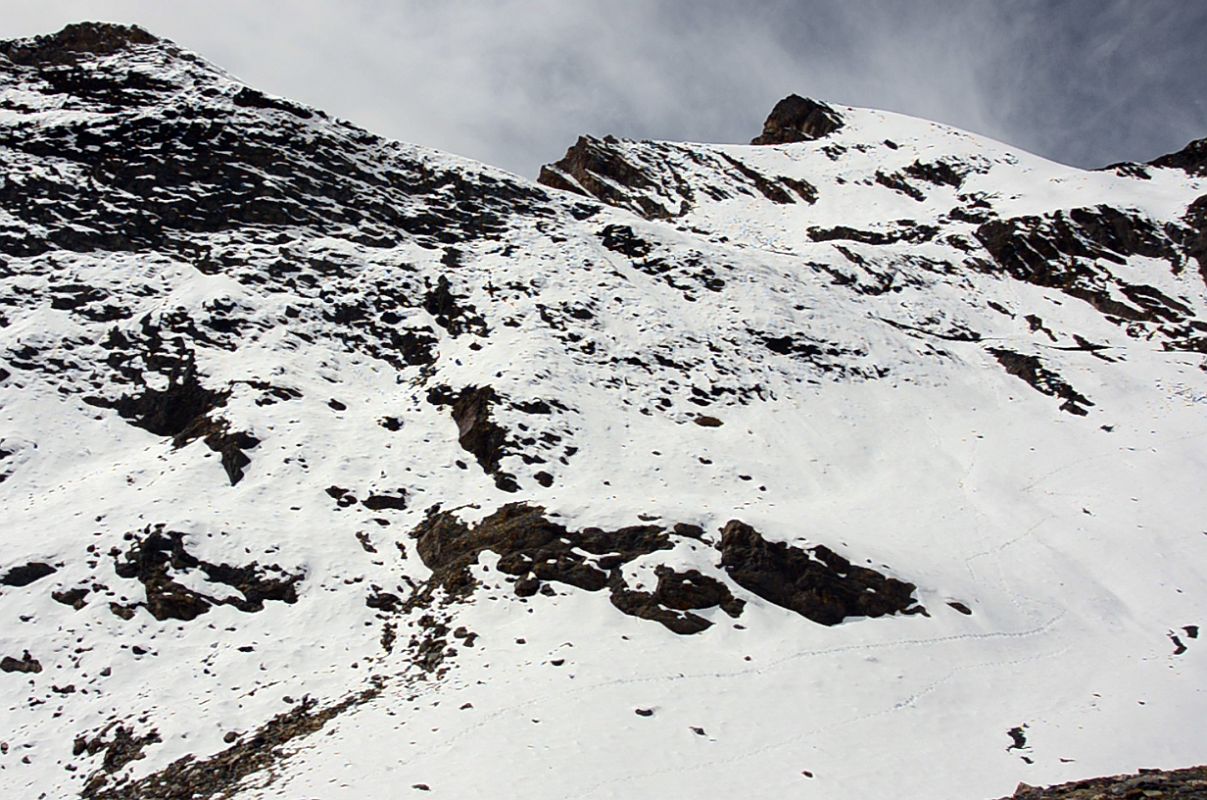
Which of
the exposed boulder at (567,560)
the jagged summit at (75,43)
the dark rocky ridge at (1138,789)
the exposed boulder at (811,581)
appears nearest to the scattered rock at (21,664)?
the exposed boulder at (567,560)

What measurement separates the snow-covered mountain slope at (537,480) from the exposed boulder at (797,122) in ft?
128

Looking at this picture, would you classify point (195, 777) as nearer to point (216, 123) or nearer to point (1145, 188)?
point (216, 123)

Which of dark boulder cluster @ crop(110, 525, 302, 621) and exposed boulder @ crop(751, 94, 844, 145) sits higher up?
exposed boulder @ crop(751, 94, 844, 145)

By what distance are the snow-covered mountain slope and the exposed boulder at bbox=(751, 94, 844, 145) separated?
3901 cm

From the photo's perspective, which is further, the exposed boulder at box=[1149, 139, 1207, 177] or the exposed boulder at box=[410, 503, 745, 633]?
the exposed boulder at box=[1149, 139, 1207, 177]

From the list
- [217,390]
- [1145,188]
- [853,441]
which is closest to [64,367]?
[217,390]

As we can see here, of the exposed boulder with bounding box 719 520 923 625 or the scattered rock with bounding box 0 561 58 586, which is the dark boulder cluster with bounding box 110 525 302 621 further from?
the exposed boulder with bounding box 719 520 923 625

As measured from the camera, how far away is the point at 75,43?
5050 cm

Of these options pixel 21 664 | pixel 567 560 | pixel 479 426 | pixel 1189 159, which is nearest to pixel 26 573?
pixel 21 664

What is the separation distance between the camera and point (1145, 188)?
58.3 m

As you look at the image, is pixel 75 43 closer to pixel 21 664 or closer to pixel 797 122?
pixel 21 664

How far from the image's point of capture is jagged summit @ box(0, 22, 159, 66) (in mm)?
49219

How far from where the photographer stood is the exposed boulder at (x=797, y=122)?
281ft

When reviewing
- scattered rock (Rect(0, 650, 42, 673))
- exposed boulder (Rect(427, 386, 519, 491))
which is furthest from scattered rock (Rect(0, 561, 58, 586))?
exposed boulder (Rect(427, 386, 519, 491))
